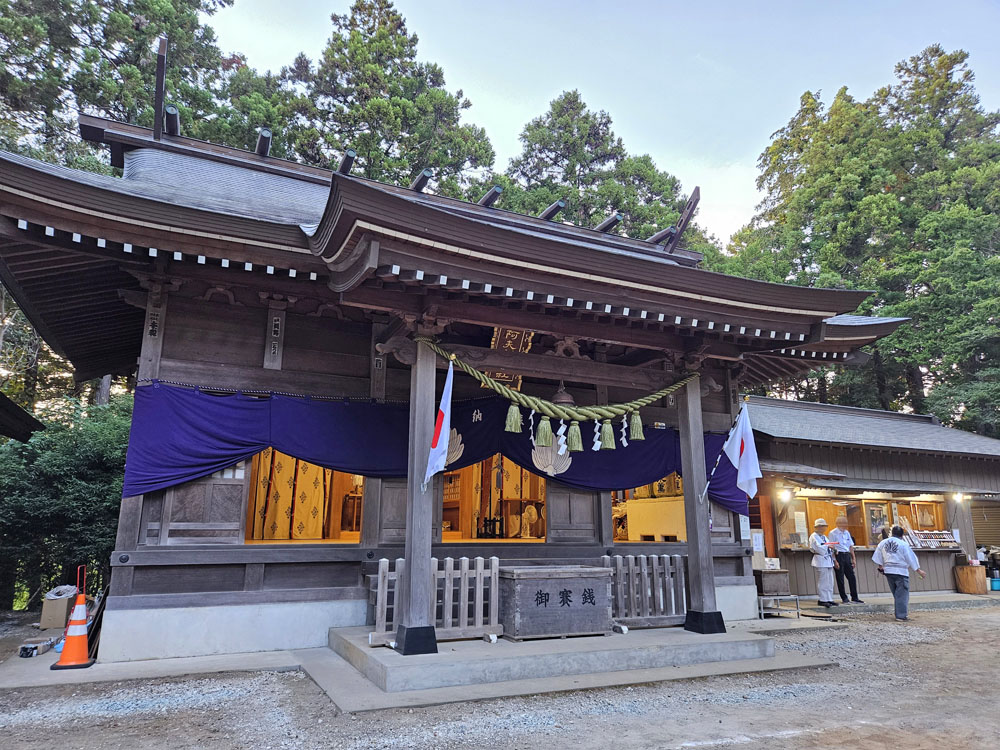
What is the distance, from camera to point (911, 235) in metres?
24.5

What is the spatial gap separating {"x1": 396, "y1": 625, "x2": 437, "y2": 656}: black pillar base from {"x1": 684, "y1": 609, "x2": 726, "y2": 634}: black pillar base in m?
3.21

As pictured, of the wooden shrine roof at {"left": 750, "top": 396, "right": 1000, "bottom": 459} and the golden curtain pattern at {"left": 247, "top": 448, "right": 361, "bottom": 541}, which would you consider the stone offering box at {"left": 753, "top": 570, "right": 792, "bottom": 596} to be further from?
the golden curtain pattern at {"left": 247, "top": 448, "right": 361, "bottom": 541}

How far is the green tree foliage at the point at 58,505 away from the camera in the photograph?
10383mm

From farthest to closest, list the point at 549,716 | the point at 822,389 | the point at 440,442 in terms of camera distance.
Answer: the point at 822,389 → the point at 440,442 → the point at 549,716

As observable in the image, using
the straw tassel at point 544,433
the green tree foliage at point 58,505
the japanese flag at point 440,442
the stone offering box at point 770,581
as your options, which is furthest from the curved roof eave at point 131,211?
the stone offering box at point 770,581

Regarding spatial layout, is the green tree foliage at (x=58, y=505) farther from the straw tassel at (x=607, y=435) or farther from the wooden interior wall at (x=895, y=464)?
the wooden interior wall at (x=895, y=464)

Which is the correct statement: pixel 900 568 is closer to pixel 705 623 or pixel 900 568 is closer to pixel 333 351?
pixel 705 623

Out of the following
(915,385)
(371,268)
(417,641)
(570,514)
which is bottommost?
(417,641)

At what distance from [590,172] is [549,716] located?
29.2 meters

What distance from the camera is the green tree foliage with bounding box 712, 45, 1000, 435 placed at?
2138 cm

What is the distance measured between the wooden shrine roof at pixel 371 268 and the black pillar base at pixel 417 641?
9.95 ft

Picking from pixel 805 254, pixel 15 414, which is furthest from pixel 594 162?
pixel 15 414

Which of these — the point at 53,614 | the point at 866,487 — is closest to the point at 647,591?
the point at 53,614

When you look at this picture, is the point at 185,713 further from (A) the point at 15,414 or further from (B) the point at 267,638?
(A) the point at 15,414
